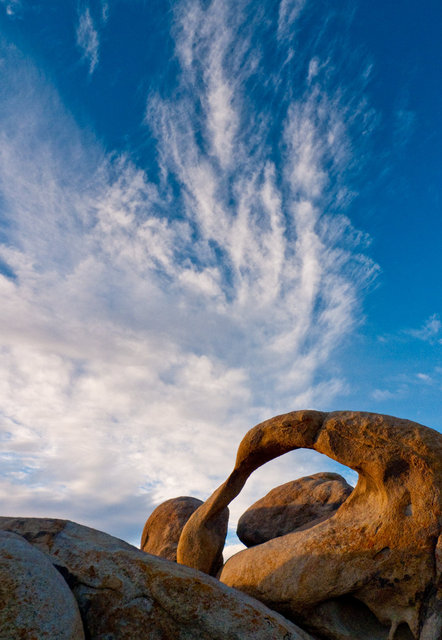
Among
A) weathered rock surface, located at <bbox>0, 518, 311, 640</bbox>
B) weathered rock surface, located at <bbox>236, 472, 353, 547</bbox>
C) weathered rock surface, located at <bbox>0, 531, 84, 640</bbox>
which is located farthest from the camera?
weathered rock surface, located at <bbox>236, 472, 353, 547</bbox>

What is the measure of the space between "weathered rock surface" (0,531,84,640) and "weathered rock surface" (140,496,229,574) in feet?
40.7

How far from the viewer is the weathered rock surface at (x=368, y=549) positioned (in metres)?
9.00

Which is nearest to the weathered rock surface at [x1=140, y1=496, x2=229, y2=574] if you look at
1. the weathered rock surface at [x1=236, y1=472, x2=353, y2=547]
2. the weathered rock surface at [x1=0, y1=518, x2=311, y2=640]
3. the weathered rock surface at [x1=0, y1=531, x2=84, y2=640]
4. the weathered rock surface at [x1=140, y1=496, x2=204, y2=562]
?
the weathered rock surface at [x1=140, y1=496, x2=204, y2=562]

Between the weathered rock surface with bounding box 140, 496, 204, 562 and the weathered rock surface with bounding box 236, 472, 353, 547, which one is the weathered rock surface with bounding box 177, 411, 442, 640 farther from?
the weathered rock surface with bounding box 140, 496, 204, 562

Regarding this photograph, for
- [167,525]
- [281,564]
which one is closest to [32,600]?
[281,564]

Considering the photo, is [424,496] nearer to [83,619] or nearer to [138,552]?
[138,552]

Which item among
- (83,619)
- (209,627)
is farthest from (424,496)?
(83,619)

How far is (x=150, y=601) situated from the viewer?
6664mm

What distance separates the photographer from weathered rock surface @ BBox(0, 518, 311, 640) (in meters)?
6.43

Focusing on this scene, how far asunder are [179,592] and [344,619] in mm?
4207

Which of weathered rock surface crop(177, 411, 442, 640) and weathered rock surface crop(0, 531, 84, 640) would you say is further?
weathered rock surface crop(177, 411, 442, 640)

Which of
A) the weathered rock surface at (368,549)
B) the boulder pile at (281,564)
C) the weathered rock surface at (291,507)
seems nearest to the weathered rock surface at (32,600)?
the boulder pile at (281,564)

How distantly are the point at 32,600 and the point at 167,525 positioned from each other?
13.8 metres

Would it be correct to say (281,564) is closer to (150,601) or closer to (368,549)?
(368,549)
